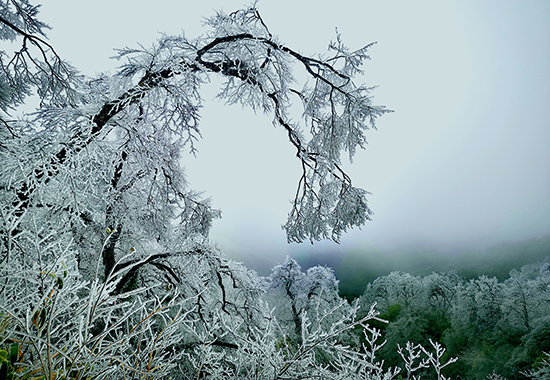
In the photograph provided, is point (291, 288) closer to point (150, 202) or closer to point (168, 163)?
point (150, 202)

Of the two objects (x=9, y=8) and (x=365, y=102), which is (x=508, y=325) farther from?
(x=9, y=8)

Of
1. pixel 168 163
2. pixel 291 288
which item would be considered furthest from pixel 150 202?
pixel 291 288

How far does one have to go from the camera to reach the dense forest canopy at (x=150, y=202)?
4.00 ft

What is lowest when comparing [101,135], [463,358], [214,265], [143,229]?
[463,358]

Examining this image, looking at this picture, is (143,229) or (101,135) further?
(143,229)

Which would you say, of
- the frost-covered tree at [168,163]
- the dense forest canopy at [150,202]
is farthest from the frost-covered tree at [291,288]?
the frost-covered tree at [168,163]

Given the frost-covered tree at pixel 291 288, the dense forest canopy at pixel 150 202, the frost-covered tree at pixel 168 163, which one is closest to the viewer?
the dense forest canopy at pixel 150 202

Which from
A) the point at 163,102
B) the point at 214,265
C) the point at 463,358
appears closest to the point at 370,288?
the point at 463,358

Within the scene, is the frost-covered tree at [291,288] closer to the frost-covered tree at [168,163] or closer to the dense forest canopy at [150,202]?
the dense forest canopy at [150,202]

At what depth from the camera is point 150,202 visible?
561 centimetres

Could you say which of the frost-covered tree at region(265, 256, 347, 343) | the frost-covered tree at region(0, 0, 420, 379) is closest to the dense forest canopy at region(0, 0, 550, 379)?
the frost-covered tree at region(0, 0, 420, 379)

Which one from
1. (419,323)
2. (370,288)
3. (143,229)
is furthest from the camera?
(370,288)

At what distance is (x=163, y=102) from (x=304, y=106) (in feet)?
7.09

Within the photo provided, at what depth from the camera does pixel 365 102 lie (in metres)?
3.52
